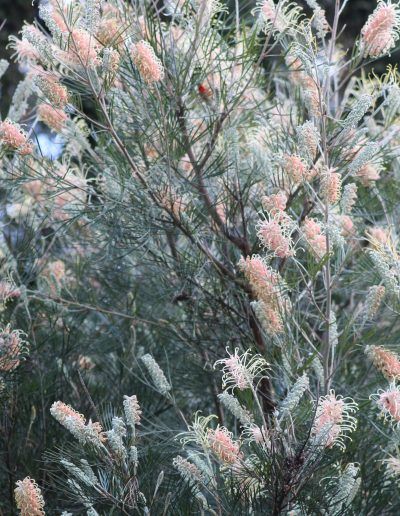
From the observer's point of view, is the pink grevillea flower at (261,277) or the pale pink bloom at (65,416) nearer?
the pale pink bloom at (65,416)

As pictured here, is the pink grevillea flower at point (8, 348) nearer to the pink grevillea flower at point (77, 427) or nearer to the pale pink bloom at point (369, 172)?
the pink grevillea flower at point (77, 427)

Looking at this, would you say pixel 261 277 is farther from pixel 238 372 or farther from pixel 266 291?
pixel 238 372

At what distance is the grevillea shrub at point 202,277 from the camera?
1.17m

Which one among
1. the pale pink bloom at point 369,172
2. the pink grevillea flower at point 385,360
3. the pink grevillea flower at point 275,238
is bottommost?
the pink grevillea flower at point 385,360

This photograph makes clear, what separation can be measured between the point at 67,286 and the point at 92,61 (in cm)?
A: 59

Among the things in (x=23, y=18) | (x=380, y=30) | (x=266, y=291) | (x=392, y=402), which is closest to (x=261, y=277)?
(x=266, y=291)

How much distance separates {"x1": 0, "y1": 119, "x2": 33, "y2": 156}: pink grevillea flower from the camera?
1.38 m

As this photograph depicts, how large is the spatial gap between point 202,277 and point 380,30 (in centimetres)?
52

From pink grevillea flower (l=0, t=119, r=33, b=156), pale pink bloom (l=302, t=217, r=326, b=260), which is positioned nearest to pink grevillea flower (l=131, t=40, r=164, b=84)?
pink grevillea flower (l=0, t=119, r=33, b=156)

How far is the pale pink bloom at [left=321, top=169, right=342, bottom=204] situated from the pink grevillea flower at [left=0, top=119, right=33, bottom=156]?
18.6 inches

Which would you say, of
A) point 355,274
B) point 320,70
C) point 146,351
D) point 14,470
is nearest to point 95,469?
point 14,470

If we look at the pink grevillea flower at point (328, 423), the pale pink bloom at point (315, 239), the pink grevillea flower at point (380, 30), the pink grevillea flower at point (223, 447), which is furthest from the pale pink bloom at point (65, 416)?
the pink grevillea flower at point (380, 30)

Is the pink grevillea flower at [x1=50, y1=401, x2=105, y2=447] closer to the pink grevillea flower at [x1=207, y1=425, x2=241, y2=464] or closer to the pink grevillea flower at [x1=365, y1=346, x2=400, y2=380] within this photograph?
the pink grevillea flower at [x1=207, y1=425, x2=241, y2=464]

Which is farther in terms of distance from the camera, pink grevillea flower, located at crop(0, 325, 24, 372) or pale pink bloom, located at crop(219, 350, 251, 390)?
pink grevillea flower, located at crop(0, 325, 24, 372)
